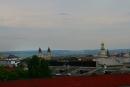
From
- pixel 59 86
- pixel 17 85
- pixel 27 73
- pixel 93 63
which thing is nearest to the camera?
pixel 17 85

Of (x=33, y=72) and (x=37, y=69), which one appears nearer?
(x=37, y=69)

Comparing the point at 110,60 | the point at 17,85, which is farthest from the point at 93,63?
the point at 17,85

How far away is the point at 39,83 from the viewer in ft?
103

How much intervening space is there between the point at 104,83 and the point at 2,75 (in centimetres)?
1790

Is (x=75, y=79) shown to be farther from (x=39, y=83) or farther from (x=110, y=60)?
(x=110, y=60)

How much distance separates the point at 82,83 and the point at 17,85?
589 cm

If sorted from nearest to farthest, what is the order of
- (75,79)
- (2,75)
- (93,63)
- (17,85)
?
(17,85), (75,79), (2,75), (93,63)

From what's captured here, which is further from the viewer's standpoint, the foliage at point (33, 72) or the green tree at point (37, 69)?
the green tree at point (37, 69)

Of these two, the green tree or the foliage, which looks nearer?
the foliage

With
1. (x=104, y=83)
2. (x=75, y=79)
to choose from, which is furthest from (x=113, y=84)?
(x=75, y=79)

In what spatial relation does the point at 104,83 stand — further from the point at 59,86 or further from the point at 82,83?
the point at 59,86

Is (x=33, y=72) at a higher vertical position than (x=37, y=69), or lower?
lower

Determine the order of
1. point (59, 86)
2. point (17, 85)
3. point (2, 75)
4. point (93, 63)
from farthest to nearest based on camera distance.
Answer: point (93, 63) → point (2, 75) → point (59, 86) → point (17, 85)

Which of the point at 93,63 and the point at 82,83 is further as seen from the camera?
the point at 93,63
